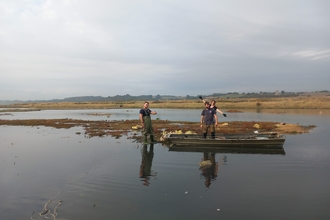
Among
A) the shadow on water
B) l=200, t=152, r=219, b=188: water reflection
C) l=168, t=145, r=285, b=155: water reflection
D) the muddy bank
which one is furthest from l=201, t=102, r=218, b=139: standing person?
the muddy bank

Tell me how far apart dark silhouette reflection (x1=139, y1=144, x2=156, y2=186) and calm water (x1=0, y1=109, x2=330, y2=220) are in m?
0.05

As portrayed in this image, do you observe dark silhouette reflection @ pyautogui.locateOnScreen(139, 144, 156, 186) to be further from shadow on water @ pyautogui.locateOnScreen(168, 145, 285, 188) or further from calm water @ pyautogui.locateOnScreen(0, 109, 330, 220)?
shadow on water @ pyautogui.locateOnScreen(168, 145, 285, 188)

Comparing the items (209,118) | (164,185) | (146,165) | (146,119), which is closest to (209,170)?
(164,185)

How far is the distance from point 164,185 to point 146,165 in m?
3.09

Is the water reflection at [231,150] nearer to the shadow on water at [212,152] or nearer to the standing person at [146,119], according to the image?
the shadow on water at [212,152]

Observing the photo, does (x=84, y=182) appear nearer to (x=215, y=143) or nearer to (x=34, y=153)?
(x=34, y=153)

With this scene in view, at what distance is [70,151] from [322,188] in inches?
540

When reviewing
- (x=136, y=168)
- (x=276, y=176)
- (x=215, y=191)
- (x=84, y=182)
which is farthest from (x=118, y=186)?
(x=276, y=176)

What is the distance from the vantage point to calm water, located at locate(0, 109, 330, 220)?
7.46 metres

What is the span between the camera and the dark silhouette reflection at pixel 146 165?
1048 centimetres

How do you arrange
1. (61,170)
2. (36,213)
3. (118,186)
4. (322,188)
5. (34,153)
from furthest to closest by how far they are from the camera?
(34,153)
(61,170)
(118,186)
(322,188)
(36,213)

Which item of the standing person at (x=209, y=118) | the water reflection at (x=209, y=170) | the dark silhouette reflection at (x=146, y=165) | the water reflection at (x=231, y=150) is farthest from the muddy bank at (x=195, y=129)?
the water reflection at (x=209, y=170)

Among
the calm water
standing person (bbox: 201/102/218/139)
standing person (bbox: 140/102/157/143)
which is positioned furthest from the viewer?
standing person (bbox: 201/102/218/139)

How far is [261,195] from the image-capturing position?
27.7 ft
